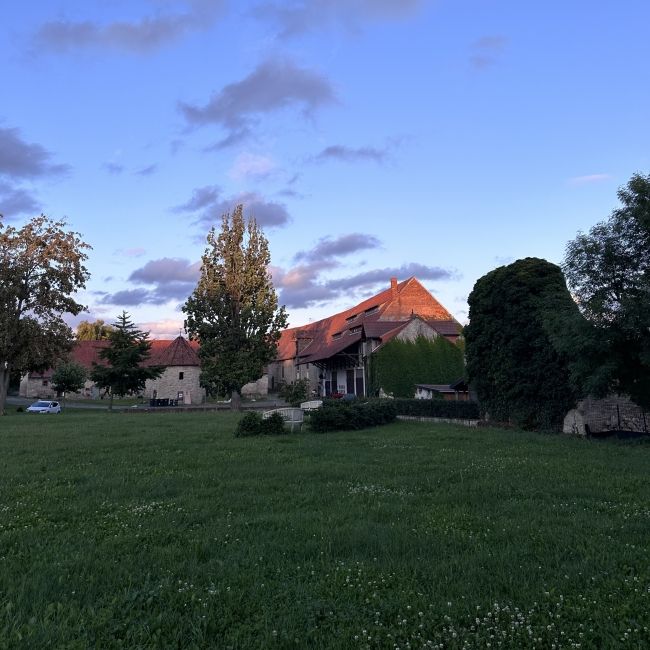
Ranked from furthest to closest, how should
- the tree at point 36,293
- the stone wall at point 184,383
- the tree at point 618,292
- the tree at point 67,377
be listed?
1. the stone wall at point 184,383
2. the tree at point 67,377
3. the tree at point 36,293
4. the tree at point 618,292

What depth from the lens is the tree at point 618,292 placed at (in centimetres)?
1612

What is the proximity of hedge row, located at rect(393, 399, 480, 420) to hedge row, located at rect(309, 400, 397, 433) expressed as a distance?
3675 millimetres

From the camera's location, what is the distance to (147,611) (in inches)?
162

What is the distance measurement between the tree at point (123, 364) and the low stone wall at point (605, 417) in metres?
35.6

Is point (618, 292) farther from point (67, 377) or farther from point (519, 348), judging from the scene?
point (67, 377)

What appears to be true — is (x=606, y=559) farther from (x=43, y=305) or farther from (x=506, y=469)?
(x=43, y=305)

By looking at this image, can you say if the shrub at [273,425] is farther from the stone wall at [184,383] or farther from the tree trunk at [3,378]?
Answer: the stone wall at [184,383]

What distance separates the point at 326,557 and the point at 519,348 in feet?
60.5

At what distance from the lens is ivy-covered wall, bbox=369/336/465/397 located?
4350 centimetres

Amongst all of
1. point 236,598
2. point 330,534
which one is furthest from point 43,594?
point 330,534

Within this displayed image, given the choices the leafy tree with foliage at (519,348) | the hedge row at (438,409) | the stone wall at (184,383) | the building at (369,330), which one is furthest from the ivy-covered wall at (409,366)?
the stone wall at (184,383)

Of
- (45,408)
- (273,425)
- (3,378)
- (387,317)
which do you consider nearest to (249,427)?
(273,425)

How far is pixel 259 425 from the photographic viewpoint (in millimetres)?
18188

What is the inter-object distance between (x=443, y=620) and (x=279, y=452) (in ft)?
32.5
